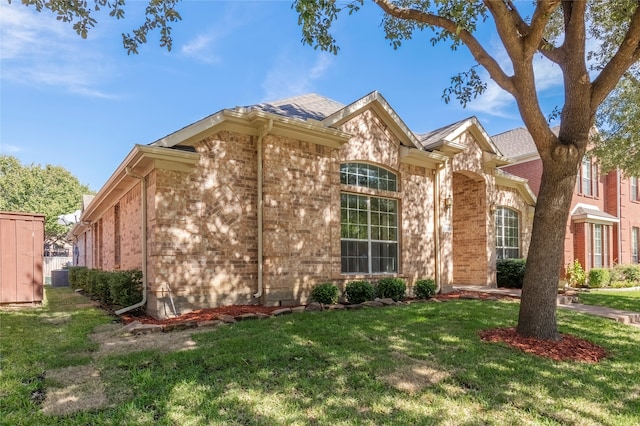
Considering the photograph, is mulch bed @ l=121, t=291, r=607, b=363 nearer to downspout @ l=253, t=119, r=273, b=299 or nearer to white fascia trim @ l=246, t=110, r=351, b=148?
downspout @ l=253, t=119, r=273, b=299

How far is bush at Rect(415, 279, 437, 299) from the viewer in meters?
10.8

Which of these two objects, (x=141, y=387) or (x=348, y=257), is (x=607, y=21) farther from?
(x=141, y=387)

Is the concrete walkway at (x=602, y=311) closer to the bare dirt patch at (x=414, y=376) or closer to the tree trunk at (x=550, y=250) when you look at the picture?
the tree trunk at (x=550, y=250)

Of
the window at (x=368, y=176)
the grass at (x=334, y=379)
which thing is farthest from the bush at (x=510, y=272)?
the grass at (x=334, y=379)

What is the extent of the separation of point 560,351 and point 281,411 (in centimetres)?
423

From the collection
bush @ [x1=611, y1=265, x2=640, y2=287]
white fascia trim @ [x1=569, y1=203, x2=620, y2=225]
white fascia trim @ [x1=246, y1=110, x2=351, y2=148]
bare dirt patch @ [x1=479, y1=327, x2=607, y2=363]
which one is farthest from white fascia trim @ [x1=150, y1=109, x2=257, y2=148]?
bush @ [x1=611, y1=265, x2=640, y2=287]

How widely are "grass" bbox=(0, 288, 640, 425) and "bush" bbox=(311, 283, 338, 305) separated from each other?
2.29 metres

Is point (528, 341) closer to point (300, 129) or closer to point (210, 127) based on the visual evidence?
point (300, 129)

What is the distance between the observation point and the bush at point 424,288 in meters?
10.8

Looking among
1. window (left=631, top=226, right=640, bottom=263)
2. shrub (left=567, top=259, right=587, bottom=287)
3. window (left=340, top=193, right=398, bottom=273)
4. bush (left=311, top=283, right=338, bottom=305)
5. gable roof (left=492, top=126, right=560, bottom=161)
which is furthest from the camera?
window (left=631, top=226, right=640, bottom=263)

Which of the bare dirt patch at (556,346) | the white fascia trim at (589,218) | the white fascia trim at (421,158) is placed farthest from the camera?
the white fascia trim at (589,218)

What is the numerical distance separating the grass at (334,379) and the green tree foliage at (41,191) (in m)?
36.0

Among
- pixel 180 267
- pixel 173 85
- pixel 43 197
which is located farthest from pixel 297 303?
pixel 43 197

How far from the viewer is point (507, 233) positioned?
16.2 m
